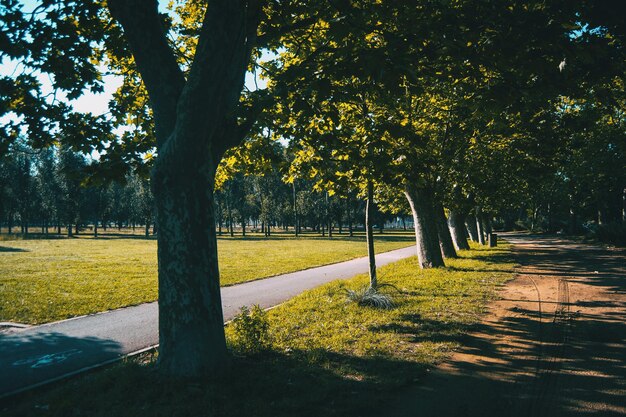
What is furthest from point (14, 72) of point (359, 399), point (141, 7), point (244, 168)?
point (359, 399)

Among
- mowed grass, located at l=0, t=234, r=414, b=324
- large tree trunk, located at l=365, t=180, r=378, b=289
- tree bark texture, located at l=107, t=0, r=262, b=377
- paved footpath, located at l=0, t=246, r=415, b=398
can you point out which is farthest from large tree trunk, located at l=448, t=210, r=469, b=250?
tree bark texture, located at l=107, t=0, r=262, b=377

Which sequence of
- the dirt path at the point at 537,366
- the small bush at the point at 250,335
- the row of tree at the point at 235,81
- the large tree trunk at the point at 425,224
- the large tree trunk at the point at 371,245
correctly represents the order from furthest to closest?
the large tree trunk at the point at 425,224, the large tree trunk at the point at 371,245, the small bush at the point at 250,335, the row of tree at the point at 235,81, the dirt path at the point at 537,366

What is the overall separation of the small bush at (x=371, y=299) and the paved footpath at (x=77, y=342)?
2490mm

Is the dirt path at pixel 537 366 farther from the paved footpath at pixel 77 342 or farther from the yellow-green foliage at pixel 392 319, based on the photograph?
the paved footpath at pixel 77 342

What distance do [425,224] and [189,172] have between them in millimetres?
12364

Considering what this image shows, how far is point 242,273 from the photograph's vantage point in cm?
1653

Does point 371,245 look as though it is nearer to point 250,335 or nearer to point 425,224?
point 250,335

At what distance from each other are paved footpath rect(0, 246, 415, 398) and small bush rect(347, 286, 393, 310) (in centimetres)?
249

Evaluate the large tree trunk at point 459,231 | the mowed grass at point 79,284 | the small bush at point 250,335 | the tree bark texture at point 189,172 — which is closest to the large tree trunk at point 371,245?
the small bush at point 250,335

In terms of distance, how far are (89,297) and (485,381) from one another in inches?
448

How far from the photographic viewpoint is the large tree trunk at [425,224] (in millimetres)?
15312

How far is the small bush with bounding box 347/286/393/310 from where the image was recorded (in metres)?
9.10

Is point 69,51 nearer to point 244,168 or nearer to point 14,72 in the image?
point 14,72

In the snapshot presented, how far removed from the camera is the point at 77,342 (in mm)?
7223
